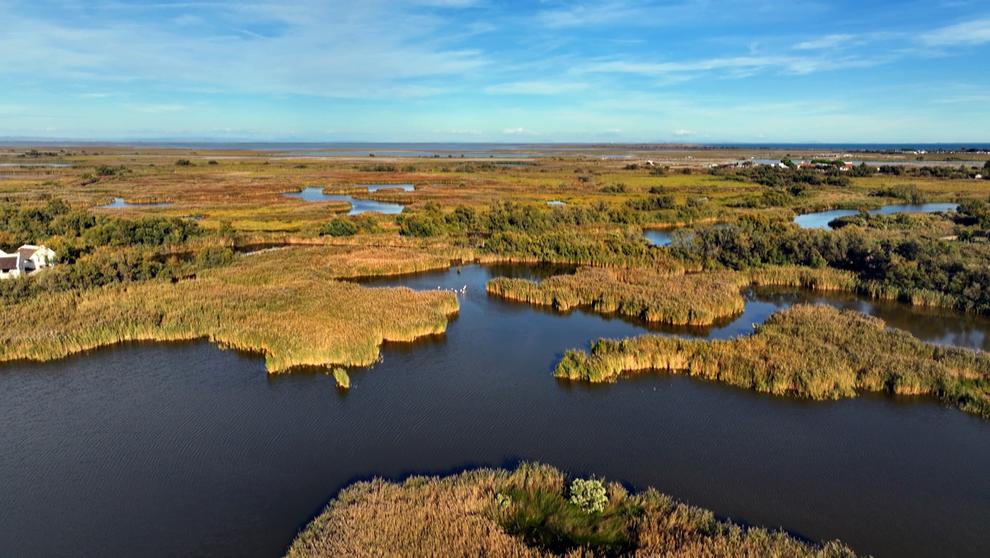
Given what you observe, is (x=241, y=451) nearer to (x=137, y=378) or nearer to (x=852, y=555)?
(x=137, y=378)

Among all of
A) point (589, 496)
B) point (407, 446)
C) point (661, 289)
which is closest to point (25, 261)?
point (407, 446)

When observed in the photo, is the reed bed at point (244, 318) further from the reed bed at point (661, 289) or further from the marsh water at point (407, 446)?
the reed bed at point (661, 289)

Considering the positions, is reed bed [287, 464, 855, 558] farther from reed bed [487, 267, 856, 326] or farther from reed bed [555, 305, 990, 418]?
reed bed [487, 267, 856, 326]

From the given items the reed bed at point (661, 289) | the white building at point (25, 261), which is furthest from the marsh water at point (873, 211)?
the white building at point (25, 261)

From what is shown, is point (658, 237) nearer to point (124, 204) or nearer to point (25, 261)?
point (25, 261)

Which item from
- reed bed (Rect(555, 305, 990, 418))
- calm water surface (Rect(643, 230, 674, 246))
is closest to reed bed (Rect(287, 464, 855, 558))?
reed bed (Rect(555, 305, 990, 418))

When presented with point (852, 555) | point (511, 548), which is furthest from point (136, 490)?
point (852, 555)
